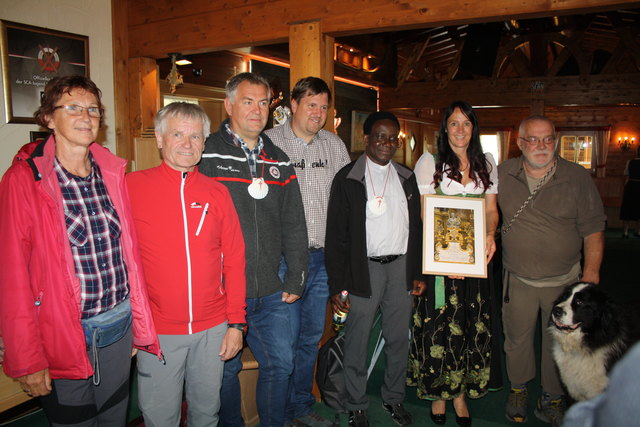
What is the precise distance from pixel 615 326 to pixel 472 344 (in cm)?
82

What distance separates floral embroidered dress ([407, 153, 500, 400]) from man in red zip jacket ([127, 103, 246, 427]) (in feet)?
4.56

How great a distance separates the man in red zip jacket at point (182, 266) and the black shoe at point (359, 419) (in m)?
1.18

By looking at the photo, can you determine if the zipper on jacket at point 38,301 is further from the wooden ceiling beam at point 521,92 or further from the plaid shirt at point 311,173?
the wooden ceiling beam at point 521,92

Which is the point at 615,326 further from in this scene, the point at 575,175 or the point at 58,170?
the point at 58,170

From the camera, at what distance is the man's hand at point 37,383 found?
156 cm

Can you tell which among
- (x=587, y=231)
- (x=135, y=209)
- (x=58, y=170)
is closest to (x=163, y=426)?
(x=135, y=209)

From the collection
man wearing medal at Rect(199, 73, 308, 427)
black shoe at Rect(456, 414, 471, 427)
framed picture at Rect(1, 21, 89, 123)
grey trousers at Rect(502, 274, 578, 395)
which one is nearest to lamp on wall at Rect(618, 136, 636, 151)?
grey trousers at Rect(502, 274, 578, 395)

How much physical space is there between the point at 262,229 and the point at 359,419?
153cm

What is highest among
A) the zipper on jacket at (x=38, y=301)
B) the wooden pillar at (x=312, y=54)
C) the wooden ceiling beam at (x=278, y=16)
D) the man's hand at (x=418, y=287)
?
the wooden ceiling beam at (x=278, y=16)

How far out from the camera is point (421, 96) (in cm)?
1392

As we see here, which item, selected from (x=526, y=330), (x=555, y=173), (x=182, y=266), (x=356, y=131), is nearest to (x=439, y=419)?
(x=526, y=330)

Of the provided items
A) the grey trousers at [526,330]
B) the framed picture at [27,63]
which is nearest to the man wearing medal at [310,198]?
the grey trousers at [526,330]

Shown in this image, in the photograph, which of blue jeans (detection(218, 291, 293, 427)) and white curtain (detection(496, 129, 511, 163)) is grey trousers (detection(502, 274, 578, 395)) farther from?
white curtain (detection(496, 129, 511, 163))

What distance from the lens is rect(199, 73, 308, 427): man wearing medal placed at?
7.48 feet
